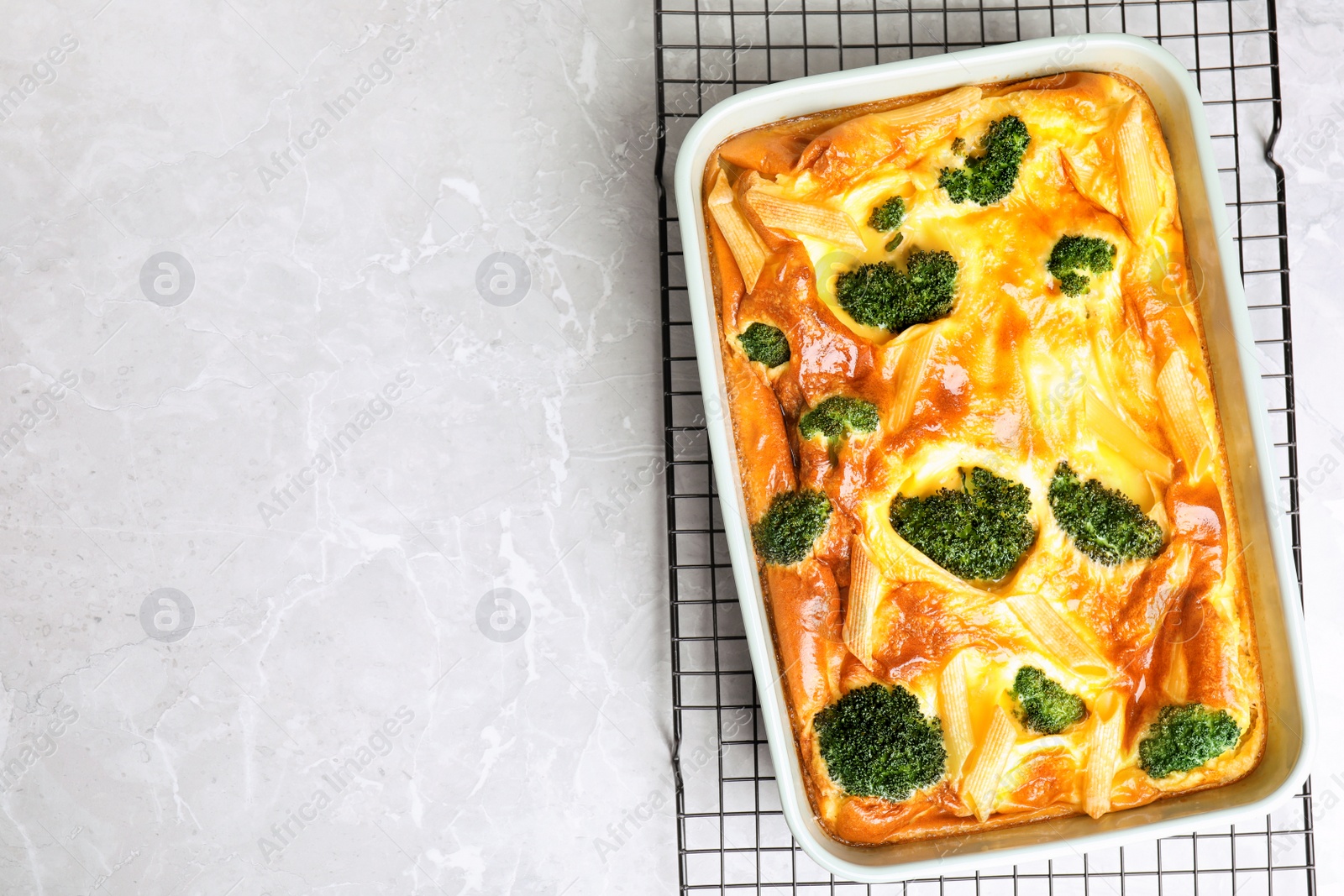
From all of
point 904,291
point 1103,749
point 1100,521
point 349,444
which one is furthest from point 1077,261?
point 349,444

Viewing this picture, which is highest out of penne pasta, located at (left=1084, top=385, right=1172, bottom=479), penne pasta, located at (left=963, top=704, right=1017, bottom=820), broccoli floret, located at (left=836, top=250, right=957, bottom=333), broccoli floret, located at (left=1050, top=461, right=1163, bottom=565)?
broccoli floret, located at (left=836, top=250, right=957, bottom=333)

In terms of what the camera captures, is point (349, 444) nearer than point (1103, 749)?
No

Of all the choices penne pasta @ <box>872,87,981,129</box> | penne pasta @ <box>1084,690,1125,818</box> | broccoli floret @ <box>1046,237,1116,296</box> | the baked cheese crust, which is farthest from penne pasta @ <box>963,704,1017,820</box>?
penne pasta @ <box>872,87,981,129</box>

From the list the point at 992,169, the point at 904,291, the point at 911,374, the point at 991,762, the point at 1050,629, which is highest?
the point at 992,169

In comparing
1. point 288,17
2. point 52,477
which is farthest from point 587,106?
point 52,477

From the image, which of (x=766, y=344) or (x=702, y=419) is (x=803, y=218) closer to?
(x=766, y=344)

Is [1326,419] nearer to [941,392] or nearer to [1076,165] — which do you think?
[1076,165]

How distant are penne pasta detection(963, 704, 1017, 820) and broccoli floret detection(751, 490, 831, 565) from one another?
57 cm

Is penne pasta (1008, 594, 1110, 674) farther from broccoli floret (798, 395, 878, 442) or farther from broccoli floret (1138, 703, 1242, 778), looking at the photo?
broccoli floret (798, 395, 878, 442)

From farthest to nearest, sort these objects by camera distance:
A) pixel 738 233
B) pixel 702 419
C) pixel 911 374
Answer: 1. pixel 702 419
2. pixel 738 233
3. pixel 911 374

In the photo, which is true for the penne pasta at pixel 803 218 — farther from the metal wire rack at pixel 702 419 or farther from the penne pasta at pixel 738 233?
the metal wire rack at pixel 702 419

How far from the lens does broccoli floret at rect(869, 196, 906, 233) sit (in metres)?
1.99

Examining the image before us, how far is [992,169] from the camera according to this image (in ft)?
6.53

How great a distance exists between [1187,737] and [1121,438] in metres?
0.67
